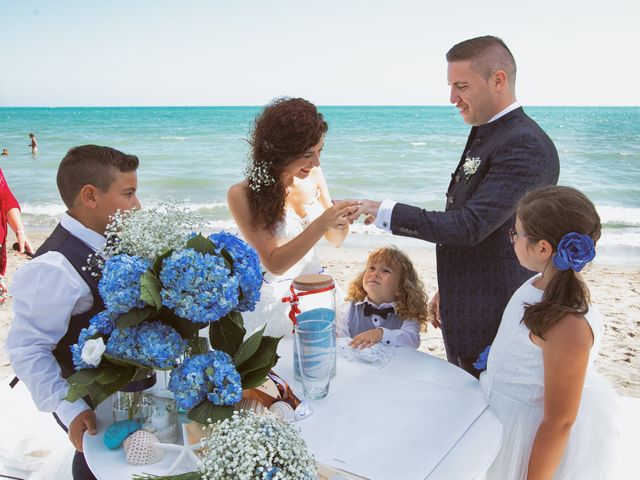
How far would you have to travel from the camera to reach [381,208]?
2787 millimetres

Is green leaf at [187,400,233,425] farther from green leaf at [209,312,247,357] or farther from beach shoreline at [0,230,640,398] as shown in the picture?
beach shoreline at [0,230,640,398]

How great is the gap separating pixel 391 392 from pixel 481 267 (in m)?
0.94

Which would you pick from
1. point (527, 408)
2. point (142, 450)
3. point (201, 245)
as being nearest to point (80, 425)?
point (142, 450)

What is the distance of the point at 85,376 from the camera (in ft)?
5.22

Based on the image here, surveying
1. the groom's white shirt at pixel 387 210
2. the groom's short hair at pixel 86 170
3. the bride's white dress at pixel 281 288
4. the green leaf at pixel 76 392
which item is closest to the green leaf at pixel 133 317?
the green leaf at pixel 76 392

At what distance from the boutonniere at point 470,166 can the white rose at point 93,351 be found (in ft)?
6.25

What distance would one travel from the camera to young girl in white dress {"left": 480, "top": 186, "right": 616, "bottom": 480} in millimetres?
2014

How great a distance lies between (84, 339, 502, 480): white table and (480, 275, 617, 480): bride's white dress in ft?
0.42

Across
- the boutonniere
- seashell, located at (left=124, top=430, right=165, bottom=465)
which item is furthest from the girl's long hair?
seashell, located at (left=124, top=430, right=165, bottom=465)

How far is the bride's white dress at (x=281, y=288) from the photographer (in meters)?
3.29

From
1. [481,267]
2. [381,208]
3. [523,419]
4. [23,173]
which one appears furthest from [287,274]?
[23,173]

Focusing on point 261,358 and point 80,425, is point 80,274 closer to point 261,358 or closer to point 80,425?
point 80,425

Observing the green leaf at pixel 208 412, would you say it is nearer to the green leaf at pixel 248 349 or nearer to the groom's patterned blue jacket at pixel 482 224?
the green leaf at pixel 248 349

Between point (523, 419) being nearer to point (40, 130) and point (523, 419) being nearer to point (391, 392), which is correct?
point (391, 392)
